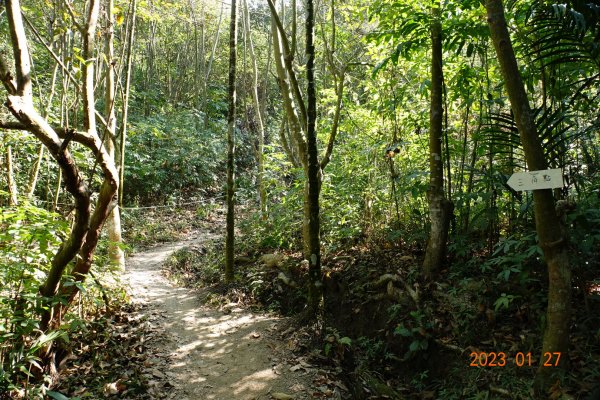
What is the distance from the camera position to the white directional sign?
8.11ft

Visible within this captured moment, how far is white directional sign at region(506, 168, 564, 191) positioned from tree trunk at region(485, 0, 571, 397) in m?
0.11

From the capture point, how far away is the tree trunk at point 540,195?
2.62 meters

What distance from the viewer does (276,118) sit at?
2358 centimetres

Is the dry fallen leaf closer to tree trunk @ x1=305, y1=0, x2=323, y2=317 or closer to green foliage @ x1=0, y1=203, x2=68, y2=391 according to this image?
tree trunk @ x1=305, y1=0, x2=323, y2=317

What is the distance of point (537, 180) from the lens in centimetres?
253

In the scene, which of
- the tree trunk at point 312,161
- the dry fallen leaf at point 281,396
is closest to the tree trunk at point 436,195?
the tree trunk at point 312,161

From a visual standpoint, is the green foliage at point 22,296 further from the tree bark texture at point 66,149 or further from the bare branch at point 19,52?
the bare branch at point 19,52

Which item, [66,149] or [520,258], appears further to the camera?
[520,258]

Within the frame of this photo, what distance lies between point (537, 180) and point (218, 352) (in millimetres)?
4322

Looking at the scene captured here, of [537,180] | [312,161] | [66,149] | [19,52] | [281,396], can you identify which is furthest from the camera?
[312,161]

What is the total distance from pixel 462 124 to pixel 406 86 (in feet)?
3.53

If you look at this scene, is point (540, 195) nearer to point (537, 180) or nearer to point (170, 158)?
point (537, 180)

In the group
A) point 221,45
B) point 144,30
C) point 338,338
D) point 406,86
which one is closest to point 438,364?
point 338,338
